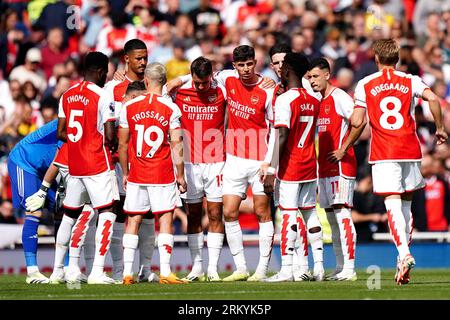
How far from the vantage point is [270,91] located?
17.3 metres

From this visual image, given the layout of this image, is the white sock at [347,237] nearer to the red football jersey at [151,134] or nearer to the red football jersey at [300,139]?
the red football jersey at [300,139]

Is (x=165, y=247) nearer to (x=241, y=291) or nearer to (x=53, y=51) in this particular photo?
(x=241, y=291)

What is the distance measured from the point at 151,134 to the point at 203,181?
5.41 ft

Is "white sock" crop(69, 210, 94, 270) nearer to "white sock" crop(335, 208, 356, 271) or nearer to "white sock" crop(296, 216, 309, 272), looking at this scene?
"white sock" crop(296, 216, 309, 272)

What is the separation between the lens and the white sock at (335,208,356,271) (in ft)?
55.3

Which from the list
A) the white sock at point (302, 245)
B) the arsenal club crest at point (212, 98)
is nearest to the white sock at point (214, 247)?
the white sock at point (302, 245)

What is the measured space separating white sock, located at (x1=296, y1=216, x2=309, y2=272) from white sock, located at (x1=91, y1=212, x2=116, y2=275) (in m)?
2.33

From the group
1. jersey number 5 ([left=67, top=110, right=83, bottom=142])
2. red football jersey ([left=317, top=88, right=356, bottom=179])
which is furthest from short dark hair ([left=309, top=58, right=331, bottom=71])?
jersey number 5 ([left=67, top=110, right=83, bottom=142])

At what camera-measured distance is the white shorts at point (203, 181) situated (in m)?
17.3

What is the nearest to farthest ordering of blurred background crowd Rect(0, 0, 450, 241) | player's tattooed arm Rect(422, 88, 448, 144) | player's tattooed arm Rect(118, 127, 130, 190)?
player's tattooed arm Rect(422, 88, 448, 144)
player's tattooed arm Rect(118, 127, 130, 190)
blurred background crowd Rect(0, 0, 450, 241)

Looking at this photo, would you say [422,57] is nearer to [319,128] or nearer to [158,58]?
[158,58]

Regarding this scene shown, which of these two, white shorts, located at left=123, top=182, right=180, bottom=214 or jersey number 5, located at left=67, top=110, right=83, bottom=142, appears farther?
→ jersey number 5, located at left=67, top=110, right=83, bottom=142

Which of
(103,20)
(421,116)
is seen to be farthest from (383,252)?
(103,20)
